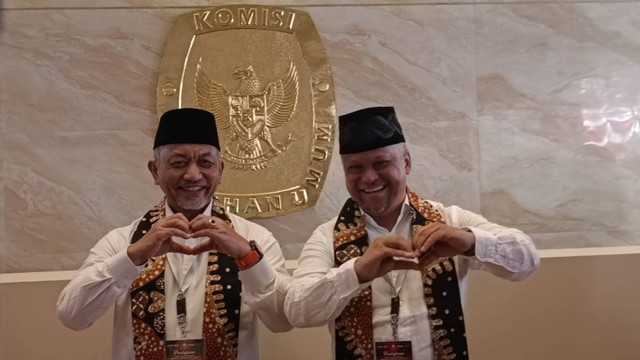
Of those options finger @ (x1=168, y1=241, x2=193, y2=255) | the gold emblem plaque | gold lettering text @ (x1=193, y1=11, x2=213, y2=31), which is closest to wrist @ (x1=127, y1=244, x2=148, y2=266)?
finger @ (x1=168, y1=241, x2=193, y2=255)

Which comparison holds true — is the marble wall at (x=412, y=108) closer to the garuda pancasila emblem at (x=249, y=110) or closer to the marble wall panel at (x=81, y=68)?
the marble wall panel at (x=81, y=68)

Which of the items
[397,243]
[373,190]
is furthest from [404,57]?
[397,243]

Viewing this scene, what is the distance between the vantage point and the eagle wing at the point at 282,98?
13.5 ft

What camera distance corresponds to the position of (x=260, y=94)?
411 cm

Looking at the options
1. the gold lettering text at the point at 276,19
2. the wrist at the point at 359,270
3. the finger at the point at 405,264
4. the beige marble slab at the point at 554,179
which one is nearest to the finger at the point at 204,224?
the wrist at the point at 359,270

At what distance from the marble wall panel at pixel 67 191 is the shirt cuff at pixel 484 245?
2.16 meters

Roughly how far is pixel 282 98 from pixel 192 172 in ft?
5.22

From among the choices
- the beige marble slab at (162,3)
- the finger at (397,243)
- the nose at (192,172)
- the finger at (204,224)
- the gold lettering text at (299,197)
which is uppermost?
the beige marble slab at (162,3)

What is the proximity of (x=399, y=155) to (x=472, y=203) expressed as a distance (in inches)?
69.1

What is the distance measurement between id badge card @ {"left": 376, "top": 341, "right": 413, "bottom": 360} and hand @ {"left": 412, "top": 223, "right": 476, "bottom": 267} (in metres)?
0.33

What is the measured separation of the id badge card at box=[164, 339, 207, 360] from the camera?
2604mm

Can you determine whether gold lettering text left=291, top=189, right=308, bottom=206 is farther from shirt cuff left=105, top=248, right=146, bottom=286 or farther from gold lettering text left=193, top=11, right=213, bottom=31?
shirt cuff left=105, top=248, right=146, bottom=286

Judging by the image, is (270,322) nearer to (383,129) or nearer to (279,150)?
(383,129)

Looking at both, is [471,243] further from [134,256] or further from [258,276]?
[134,256]
